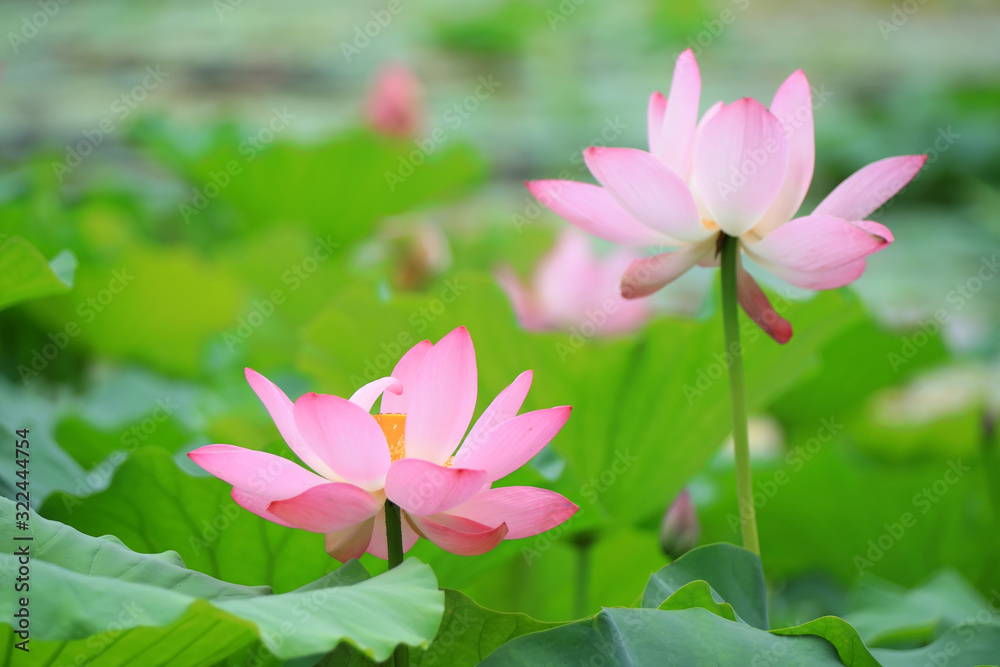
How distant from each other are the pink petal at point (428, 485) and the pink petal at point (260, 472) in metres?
0.03

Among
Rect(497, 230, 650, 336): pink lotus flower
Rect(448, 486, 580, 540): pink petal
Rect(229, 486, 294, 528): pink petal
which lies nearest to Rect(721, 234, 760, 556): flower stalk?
Rect(448, 486, 580, 540): pink petal

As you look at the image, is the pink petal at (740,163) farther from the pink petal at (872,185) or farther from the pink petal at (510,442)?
the pink petal at (510,442)

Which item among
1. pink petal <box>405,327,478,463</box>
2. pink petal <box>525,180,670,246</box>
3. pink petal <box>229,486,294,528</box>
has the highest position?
pink petal <box>525,180,670,246</box>

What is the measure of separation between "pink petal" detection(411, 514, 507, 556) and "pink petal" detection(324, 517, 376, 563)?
0.07 feet

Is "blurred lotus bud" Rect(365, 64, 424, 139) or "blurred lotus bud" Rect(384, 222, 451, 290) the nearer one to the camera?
"blurred lotus bud" Rect(384, 222, 451, 290)

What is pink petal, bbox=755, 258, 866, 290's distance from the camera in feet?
1.38

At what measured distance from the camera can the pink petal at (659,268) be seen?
460 mm

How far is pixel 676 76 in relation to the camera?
0.47 metres

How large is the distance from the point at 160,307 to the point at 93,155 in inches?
57.6

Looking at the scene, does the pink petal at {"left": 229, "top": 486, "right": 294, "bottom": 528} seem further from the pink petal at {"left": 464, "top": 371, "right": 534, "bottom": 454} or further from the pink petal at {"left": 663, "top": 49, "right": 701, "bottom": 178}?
the pink petal at {"left": 663, "top": 49, "right": 701, "bottom": 178}

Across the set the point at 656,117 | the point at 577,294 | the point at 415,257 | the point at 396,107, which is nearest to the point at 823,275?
the point at 656,117

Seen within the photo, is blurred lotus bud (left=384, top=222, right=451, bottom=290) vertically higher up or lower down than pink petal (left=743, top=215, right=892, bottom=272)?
lower down

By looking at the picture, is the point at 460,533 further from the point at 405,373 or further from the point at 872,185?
the point at 872,185

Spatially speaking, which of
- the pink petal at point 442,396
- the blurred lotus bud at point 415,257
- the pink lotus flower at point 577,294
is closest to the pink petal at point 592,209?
the pink petal at point 442,396
